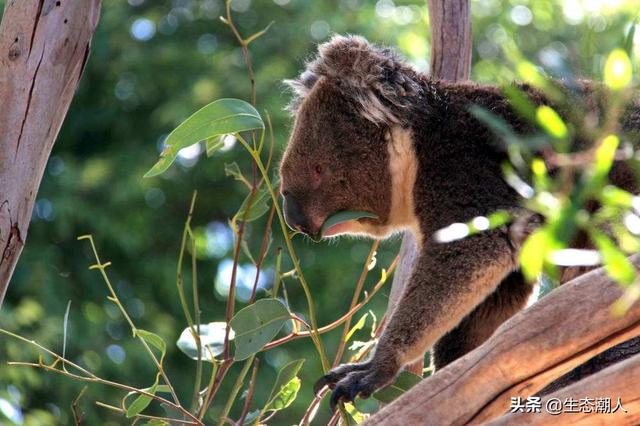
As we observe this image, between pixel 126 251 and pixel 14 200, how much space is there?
638cm

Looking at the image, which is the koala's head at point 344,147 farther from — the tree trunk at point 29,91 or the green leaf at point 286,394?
the tree trunk at point 29,91

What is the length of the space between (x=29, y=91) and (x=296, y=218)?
2.90 feet

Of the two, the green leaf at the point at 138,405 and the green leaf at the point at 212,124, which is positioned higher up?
the green leaf at the point at 212,124

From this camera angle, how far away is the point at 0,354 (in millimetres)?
7453

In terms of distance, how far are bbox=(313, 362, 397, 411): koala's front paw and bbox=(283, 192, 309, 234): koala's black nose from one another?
59 centimetres

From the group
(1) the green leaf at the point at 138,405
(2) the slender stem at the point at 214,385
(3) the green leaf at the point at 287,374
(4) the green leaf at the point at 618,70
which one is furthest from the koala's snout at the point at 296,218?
(4) the green leaf at the point at 618,70

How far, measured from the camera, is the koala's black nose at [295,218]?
2.95 m

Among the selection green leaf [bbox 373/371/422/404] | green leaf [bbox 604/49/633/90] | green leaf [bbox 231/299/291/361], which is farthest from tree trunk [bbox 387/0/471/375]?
green leaf [bbox 604/49/633/90]

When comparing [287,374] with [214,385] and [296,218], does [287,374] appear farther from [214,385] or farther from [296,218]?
[296,218]

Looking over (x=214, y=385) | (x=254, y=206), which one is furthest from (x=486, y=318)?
(x=214, y=385)

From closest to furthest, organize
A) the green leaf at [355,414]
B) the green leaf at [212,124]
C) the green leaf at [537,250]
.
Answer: the green leaf at [537,250] → the green leaf at [212,124] → the green leaf at [355,414]

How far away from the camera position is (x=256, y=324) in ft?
8.14

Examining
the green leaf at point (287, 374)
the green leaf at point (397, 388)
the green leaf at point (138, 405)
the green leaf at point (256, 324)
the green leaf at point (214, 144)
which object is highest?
the green leaf at point (214, 144)

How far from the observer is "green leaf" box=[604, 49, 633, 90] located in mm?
1032
